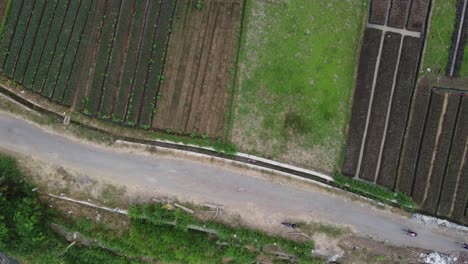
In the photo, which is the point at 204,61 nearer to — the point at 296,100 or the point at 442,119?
the point at 296,100

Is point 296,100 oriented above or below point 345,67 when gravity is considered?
below

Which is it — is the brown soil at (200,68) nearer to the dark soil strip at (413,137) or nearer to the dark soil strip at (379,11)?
the dark soil strip at (379,11)

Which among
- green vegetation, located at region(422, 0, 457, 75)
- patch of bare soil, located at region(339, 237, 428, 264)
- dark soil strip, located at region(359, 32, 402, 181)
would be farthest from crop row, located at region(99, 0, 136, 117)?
green vegetation, located at region(422, 0, 457, 75)

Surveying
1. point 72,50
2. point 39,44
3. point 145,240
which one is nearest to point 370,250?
point 145,240

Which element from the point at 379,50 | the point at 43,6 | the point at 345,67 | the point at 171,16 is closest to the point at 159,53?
the point at 171,16

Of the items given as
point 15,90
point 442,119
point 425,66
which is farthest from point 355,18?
point 15,90

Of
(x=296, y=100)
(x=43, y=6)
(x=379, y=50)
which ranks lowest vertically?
(x=296, y=100)

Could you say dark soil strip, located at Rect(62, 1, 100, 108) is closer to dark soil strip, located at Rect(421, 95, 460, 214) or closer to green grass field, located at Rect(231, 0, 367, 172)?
green grass field, located at Rect(231, 0, 367, 172)
